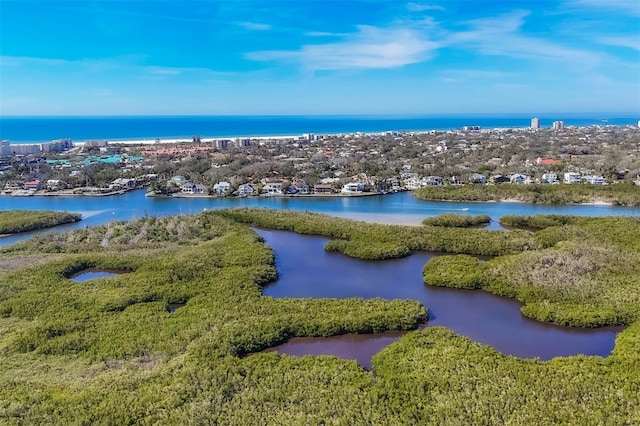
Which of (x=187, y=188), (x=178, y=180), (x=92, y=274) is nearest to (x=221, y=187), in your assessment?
(x=187, y=188)

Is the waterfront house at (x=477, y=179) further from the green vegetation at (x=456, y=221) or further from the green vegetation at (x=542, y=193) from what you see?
the green vegetation at (x=456, y=221)

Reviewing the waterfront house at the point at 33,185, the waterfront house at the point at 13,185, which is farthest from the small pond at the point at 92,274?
the waterfront house at the point at 13,185

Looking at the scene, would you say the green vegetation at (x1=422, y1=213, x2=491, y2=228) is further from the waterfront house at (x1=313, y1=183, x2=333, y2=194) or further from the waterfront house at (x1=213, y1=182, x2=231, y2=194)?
the waterfront house at (x1=213, y1=182, x2=231, y2=194)

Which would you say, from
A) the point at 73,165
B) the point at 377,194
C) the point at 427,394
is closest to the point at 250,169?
the point at 377,194

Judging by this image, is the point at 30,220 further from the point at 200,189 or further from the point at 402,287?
the point at 402,287

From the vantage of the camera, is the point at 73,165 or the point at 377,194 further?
the point at 73,165

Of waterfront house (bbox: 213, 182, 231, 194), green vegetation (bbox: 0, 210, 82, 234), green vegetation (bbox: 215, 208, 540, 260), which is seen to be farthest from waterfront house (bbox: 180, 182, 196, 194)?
green vegetation (bbox: 215, 208, 540, 260)

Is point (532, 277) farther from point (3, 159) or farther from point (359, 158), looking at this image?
point (3, 159)

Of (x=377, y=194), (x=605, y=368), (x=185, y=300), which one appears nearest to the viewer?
(x=605, y=368)
